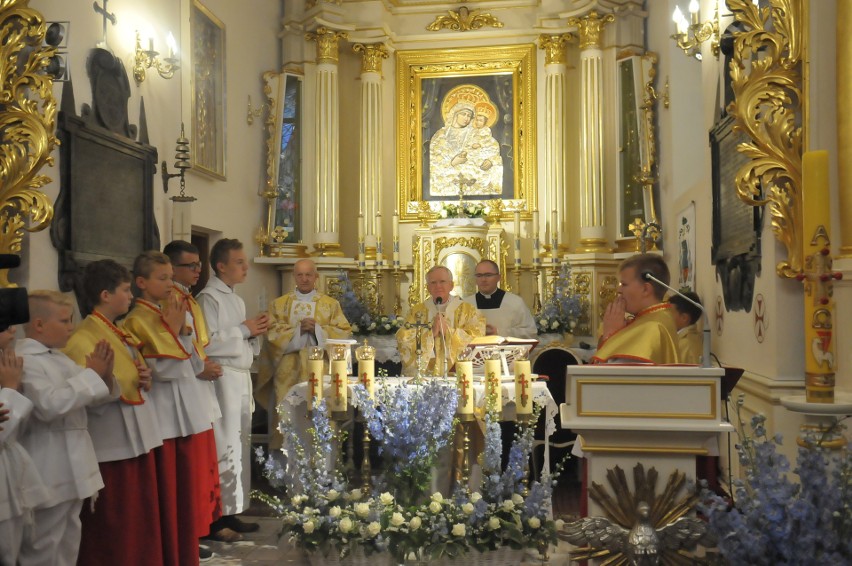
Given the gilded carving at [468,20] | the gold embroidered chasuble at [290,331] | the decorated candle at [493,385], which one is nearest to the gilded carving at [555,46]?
the gilded carving at [468,20]

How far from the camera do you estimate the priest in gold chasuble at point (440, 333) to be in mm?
6070

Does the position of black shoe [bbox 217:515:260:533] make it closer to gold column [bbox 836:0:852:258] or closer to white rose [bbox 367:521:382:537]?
white rose [bbox 367:521:382:537]

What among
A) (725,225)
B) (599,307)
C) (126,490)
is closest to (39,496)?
(126,490)

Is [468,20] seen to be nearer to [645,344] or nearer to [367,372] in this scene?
[367,372]

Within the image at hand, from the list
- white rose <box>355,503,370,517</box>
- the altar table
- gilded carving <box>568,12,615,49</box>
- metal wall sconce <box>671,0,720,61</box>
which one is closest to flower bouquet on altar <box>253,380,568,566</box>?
white rose <box>355,503,370,517</box>

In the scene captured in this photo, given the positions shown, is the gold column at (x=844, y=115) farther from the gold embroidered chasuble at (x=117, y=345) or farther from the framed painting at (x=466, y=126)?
the framed painting at (x=466, y=126)

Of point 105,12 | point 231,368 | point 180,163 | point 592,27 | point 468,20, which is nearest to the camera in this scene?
point 231,368

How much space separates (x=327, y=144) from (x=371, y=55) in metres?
1.36

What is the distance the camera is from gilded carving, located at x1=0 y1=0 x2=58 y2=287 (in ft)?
13.5

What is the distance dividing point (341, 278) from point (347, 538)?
6.98 m

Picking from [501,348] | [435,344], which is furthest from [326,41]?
[501,348]

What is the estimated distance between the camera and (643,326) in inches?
156

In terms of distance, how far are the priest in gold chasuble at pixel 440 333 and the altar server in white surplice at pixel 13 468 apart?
2.75m

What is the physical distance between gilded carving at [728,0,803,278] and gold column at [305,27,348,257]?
7281mm
